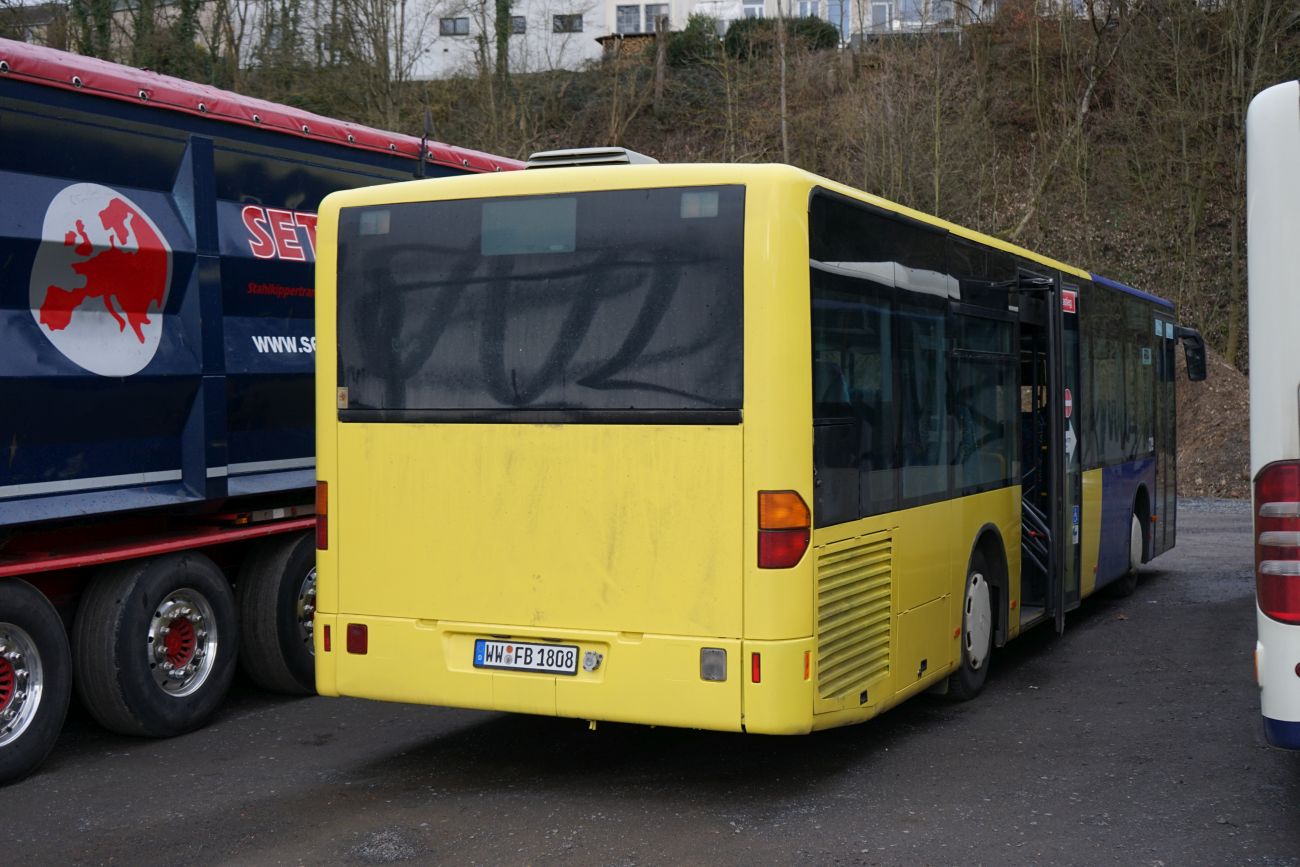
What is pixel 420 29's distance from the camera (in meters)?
32.5

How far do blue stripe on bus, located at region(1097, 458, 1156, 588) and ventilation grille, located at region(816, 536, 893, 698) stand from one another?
520 centimetres

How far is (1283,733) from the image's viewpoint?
502cm

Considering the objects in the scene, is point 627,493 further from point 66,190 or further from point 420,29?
point 420,29

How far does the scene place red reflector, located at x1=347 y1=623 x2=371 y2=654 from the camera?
267 inches

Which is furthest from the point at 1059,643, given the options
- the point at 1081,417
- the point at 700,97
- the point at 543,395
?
the point at 700,97

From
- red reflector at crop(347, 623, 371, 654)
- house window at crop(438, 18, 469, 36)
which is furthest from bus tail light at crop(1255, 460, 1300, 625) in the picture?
house window at crop(438, 18, 469, 36)

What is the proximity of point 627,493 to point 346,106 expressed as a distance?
2631 centimetres

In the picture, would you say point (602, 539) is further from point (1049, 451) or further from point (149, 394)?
point (1049, 451)

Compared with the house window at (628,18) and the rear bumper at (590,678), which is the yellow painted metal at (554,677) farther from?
the house window at (628,18)

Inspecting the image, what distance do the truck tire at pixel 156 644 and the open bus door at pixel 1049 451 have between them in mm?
5165

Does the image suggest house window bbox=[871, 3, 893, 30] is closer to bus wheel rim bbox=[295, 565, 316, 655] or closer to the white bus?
bus wheel rim bbox=[295, 565, 316, 655]

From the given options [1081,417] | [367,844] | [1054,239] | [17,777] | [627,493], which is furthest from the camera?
[1054,239]

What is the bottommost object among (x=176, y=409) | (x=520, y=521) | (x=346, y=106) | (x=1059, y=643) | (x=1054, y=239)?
(x=1059, y=643)

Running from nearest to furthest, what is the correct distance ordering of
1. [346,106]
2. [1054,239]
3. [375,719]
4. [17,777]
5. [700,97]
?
[17,777]
[375,719]
[346,106]
[1054,239]
[700,97]
